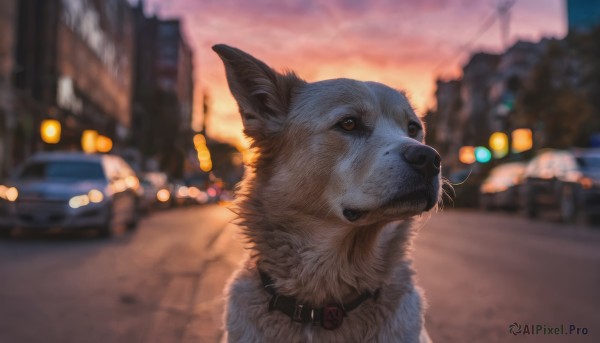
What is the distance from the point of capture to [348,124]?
3596mm

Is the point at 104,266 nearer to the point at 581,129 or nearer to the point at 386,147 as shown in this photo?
the point at 386,147

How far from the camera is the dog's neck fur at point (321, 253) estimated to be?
3.16 m

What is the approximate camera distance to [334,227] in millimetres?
3408

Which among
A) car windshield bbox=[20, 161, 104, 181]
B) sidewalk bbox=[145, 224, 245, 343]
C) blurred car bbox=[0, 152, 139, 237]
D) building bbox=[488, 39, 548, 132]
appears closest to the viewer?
sidewalk bbox=[145, 224, 245, 343]

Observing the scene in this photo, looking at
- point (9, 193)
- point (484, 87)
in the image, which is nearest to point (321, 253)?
point (9, 193)

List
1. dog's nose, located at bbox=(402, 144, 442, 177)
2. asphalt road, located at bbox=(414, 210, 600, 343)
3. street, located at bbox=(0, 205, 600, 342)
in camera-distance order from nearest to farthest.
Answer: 1. dog's nose, located at bbox=(402, 144, 442, 177)
2. street, located at bbox=(0, 205, 600, 342)
3. asphalt road, located at bbox=(414, 210, 600, 343)

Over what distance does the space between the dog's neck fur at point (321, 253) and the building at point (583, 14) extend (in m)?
35.0

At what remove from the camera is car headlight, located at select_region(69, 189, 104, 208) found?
12.3 m

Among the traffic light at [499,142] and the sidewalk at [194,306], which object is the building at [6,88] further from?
the sidewalk at [194,306]

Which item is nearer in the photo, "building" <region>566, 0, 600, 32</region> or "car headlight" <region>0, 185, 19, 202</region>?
"car headlight" <region>0, 185, 19, 202</region>

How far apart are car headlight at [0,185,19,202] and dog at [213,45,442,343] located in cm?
994

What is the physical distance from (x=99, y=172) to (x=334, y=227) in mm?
11471

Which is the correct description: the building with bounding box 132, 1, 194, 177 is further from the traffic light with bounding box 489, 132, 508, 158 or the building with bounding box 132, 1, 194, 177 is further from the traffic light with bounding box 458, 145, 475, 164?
the traffic light with bounding box 458, 145, 475, 164

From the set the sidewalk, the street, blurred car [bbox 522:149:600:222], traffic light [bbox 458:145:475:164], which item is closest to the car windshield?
the street
